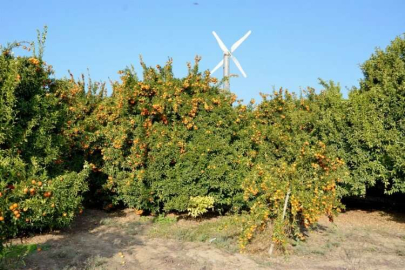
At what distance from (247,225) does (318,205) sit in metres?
1.32

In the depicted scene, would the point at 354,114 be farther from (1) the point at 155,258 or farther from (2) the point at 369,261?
(1) the point at 155,258

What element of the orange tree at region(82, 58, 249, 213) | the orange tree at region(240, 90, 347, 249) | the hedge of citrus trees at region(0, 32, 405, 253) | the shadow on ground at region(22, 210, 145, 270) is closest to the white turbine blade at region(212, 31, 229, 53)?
the hedge of citrus trees at region(0, 32, 405, 253)

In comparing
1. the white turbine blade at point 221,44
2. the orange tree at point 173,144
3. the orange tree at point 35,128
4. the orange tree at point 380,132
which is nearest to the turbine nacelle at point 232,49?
the white turbine blade at point 221,44

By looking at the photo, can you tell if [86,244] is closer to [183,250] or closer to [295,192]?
[183,250]

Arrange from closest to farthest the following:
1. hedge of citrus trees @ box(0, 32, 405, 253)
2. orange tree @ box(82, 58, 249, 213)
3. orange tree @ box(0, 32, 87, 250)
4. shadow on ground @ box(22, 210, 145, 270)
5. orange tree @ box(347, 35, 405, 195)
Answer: shadow on ground @ box(22, 210, 145, 270)
orange tree @ box(0, 32, 87, 250)
hedge of citrus trees @ box(0, 32, 405, 253)
orange tree @ box(82, 58, 249, 213)
orange tree @ box(347, 35, 405, 195)

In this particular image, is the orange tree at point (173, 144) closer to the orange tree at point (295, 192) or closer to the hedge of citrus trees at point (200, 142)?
the hedge of citrus trees at point (200, 142)

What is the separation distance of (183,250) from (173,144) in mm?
2930

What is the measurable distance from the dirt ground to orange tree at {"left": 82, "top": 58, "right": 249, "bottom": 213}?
94 cm

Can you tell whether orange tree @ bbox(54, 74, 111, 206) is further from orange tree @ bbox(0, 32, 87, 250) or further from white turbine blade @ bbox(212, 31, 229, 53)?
white turbine blade @ bbox(212, 31, 229, 53)

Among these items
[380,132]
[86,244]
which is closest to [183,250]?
[86,244]

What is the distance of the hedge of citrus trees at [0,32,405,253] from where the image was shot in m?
6.88

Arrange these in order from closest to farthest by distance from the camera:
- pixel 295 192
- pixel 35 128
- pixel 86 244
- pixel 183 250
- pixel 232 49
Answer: pixel 295 192, pixel 183 250, pixel 35 128, pixel 86 244, pixel 232 49

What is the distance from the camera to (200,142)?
9.33m

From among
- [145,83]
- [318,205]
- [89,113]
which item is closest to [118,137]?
[145,83]
